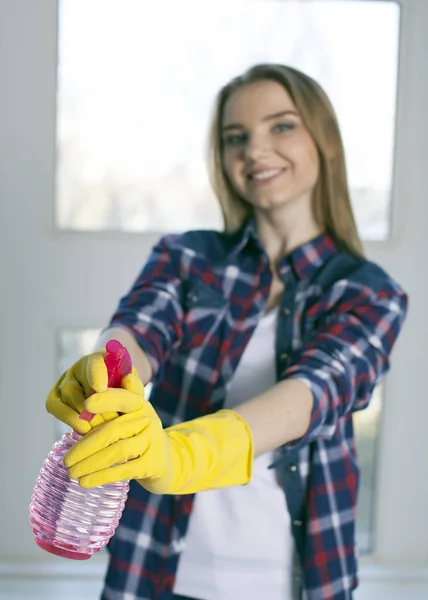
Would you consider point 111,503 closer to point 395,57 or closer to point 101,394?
point 101,394

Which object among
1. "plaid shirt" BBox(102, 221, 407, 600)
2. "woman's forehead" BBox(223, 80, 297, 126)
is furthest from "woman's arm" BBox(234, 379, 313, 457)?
"woman's forehead" BBox(223, 80, 297, 126)

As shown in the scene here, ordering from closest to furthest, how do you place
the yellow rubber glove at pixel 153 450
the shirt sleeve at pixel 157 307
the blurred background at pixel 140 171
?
the yellow rubber glove at pixel 153 450 → the shirt sleeve at pixel 157 307 → the blurred background at pixel 140 171

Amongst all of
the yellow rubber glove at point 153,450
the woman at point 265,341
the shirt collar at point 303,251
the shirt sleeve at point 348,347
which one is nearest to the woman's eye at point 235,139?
the woman at point 265,341

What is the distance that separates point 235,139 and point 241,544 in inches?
24.8

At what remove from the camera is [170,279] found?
3.80ft

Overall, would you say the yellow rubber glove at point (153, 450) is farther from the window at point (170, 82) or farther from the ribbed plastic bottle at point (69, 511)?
the window at point (170, 82)

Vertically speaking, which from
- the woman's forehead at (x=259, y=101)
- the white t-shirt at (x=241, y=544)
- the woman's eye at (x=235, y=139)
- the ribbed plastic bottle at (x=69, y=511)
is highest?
the woman's forehead at (x=259, y=101)

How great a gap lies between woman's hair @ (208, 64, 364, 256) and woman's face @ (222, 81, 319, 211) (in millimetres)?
15

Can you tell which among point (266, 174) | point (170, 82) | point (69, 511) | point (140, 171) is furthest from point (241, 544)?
point (170, 82)

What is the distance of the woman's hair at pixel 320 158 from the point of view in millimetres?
1153

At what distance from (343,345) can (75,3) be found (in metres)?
1.09

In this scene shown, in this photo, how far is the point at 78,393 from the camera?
29.7 inches

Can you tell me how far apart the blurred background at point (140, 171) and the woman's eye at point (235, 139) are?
1.61 ft

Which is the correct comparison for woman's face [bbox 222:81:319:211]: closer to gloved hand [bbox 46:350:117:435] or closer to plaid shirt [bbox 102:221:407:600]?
plaid shirt [bbox 102:221:407:600]
